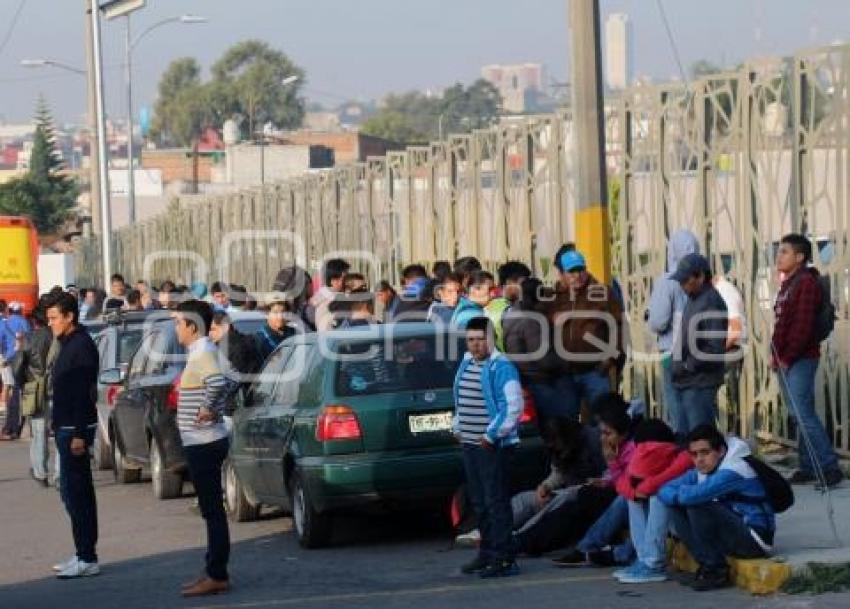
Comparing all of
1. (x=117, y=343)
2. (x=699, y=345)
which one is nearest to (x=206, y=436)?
(x=699, y=345)

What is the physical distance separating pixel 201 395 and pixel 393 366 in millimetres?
2034

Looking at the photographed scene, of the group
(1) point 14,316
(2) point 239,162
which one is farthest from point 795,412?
(2) point 239,162

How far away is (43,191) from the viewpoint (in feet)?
406

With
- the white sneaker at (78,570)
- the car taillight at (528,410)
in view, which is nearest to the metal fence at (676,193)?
the car taillight at (528,410)

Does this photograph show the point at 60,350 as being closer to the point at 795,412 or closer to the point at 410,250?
the point at 795,412

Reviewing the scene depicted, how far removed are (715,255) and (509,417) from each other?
6093mm

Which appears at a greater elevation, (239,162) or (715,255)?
(239,162)

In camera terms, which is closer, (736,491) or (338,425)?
(736,491)

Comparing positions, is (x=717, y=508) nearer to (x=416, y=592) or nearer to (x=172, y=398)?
(x=416, y=592)

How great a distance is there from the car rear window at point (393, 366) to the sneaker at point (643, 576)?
2.78 metres

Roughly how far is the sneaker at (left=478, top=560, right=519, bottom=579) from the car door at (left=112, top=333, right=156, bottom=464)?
696 centimetres

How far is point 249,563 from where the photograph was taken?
542 inches

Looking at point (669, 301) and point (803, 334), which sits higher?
point (669, 301)

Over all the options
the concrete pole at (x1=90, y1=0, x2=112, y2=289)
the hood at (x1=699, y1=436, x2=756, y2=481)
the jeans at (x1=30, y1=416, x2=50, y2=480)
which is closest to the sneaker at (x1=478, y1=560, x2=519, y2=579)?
the hood at (x1=699, y1=436, x2=756, y2=481)
